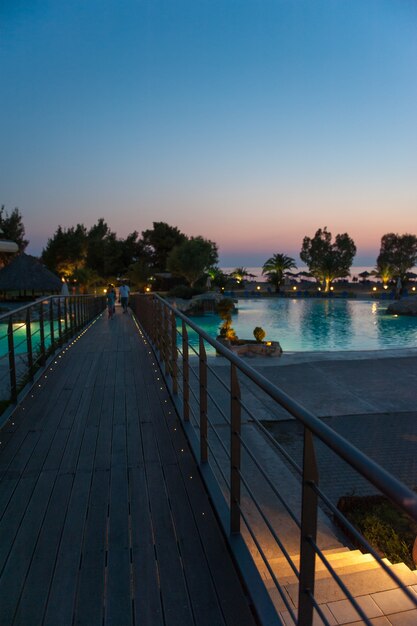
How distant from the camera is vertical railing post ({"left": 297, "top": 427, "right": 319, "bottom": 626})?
122 cm

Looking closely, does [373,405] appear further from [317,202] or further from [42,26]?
[317,202]

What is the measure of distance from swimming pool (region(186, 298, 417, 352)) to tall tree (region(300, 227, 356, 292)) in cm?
2235

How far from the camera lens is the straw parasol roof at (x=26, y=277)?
32594 mm

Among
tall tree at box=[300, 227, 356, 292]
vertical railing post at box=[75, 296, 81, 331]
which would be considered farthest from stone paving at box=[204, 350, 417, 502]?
tall tree at box=[300, 227, 356, 292]

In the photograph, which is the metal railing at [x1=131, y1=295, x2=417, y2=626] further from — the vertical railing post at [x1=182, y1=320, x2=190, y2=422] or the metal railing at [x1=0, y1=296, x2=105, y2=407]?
the metal railing at [x1=0, y1=296, x2=105, y2=407]

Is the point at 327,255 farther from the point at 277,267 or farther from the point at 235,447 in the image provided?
the point at 235,447

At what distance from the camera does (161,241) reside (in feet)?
216

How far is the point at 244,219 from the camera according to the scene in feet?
283

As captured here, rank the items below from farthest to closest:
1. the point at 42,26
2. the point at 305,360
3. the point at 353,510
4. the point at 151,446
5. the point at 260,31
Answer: the point at 260,31 → the point at 42,26 → the point at 305,360 → the point at 353,510 → the point at 151,446

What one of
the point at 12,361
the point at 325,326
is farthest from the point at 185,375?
the point at 325,326

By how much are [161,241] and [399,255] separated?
119ft

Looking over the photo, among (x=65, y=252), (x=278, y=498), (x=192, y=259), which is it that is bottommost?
(x=278, y=498)

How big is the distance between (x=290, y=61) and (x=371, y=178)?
2723cm

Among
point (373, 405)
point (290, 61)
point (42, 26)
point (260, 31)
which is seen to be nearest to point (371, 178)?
point (290, 61)
